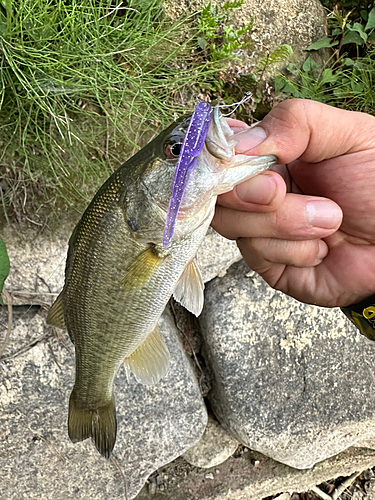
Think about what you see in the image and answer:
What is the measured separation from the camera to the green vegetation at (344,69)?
259 cm

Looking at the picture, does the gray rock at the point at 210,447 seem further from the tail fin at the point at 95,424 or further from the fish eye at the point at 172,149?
the fish eye at the point at 172,149

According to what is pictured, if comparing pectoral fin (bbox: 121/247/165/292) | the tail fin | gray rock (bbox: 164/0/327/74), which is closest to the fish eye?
pectoral fin (bbox: 121/247/165/292)

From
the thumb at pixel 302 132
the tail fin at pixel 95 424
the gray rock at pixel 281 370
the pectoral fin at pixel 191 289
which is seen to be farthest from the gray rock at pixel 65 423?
the thumb at pixel 302 132

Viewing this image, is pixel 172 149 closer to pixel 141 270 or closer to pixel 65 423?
pixel 141 270

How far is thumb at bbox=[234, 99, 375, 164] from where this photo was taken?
4.09 feet

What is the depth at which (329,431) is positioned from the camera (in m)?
2.77

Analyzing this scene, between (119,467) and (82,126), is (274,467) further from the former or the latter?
(82,126)

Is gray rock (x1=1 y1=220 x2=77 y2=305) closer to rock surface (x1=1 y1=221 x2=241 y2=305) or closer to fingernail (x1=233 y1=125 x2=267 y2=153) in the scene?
rock surface (x1=1 y1=221 x2=241 y2=305)

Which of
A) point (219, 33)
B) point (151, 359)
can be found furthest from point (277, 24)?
point (151, 359)

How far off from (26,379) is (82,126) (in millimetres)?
1413

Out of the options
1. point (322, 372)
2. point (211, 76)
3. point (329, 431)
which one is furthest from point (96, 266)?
point (329, 431)

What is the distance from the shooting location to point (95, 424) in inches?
70.7

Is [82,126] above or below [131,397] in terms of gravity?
above

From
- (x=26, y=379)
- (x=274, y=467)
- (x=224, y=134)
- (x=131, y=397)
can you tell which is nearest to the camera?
(x=224, y=134)
